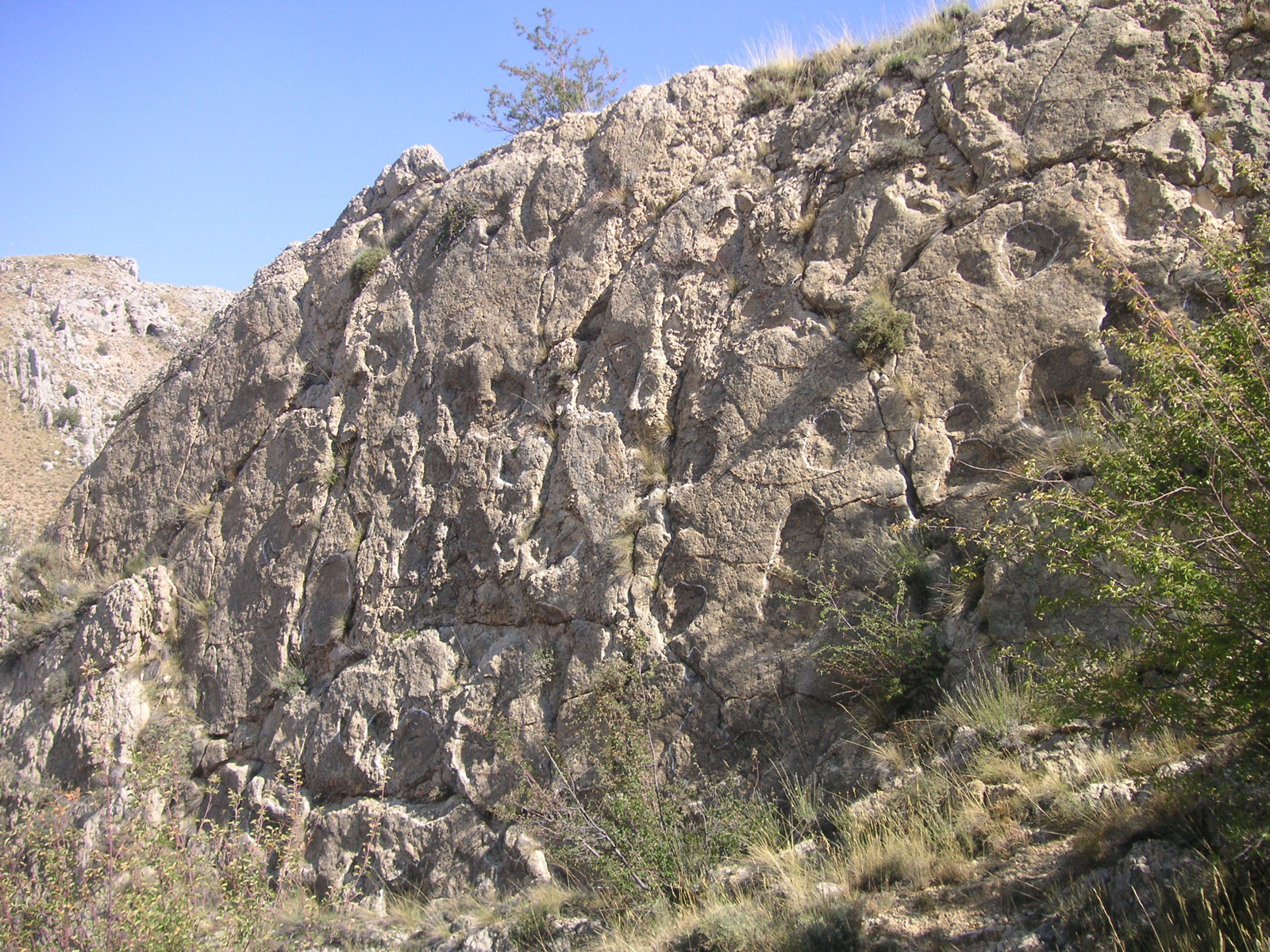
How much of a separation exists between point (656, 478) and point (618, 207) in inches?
120

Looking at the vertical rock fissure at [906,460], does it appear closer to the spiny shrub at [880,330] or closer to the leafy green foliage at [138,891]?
the spiny shrub at [880,330]

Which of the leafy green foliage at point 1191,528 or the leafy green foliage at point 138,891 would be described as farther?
the leafy green foliage at point 138,891

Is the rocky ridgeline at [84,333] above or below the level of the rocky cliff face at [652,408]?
above

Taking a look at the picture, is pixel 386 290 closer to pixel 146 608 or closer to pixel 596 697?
pixel 146 608

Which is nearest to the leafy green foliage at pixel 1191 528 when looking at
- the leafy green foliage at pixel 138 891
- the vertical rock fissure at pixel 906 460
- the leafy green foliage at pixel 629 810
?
the vertical rock fissure at pixel 906 460

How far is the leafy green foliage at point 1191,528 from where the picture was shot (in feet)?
11.2

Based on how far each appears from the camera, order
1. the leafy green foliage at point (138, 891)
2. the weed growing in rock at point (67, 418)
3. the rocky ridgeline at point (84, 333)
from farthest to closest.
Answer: the rocky ridgeline at point (84, 333) → the weed growing in rock at point (67, 418) → the leafy green foliage at point (138, 891)

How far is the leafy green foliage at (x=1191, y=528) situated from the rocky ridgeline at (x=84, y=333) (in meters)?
26.3

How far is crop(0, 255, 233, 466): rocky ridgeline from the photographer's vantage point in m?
26.2

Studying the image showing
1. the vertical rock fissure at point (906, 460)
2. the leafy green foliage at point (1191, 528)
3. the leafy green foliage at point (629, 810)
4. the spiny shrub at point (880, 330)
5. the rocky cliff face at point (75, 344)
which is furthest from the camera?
the rocky cliff face at point (75, 344)

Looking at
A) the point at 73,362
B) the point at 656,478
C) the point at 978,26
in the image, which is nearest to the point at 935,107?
the point at 978,26

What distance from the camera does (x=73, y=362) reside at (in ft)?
92.8

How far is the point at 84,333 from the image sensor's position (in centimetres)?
2964

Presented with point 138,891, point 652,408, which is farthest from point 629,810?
point 652,408
